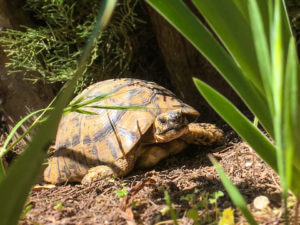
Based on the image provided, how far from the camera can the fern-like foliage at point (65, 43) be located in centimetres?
311

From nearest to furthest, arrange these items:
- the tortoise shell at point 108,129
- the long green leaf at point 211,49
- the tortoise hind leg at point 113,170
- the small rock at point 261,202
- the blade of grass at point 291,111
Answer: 1. the blade of grass at point 291,111
2. the long green leaf at point 211,49
3. the small rock at point 261,202
4. the tortoise hind leg at point 113,170
5. the tortoise shell at point 108,129

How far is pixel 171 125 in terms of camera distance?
7.68 feet

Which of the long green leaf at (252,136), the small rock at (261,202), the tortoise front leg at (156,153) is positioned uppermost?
the long green leaf at (252,136)

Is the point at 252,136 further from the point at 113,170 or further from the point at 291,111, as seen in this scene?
the point at 113,170

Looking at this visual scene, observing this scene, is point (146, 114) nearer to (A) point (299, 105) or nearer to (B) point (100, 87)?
(B) point (100, 87)

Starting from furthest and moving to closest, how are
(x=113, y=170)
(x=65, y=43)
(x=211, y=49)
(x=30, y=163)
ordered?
(x=65, y=43) → (x=113, y=170) → (x=211, y=49) → (x=30, y=163)

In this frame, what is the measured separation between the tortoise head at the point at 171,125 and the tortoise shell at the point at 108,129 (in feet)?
0.36

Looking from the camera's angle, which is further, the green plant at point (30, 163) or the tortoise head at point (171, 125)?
the tortoise head at point (171, 125)

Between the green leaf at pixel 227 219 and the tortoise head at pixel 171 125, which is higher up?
the tortoise head at pixel 171 125

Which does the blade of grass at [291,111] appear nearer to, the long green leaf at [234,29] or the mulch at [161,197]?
the long green leaf at [234,29]

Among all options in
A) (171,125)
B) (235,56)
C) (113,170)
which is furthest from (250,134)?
(113,170)

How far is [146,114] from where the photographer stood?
251cm

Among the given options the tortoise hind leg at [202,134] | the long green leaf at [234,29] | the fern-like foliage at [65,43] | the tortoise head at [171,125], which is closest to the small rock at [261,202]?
the long green leaf at [234,29]

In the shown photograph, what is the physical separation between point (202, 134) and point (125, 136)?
0.53 meters
